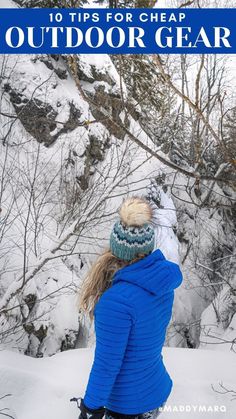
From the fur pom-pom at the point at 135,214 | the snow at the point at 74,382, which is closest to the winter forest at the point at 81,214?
the snow at the point at 74,382

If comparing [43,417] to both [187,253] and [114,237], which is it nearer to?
[114,237]

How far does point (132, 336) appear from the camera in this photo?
1.56m

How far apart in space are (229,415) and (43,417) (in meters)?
1.41

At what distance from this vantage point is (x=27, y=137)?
9.62m

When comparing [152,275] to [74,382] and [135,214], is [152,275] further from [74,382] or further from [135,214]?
[74,382]

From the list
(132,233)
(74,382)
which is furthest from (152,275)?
(74,382)

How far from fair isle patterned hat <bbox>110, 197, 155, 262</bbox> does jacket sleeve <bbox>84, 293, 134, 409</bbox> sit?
0.21m

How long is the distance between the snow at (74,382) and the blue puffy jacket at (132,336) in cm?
131

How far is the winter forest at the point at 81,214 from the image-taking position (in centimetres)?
325

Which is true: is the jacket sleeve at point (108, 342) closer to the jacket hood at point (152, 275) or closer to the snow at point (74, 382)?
the jacket hood at point (152, 275)

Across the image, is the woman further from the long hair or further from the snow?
the snow

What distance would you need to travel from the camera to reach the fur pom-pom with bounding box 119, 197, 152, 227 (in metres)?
1.62

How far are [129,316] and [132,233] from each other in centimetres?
34

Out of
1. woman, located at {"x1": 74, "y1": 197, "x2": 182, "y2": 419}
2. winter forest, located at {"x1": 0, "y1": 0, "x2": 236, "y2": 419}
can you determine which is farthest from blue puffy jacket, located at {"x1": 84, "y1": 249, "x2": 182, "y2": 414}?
winter forest, located at {"x1": 0, "y1": 0, "x2": 236, "y2": 419}
